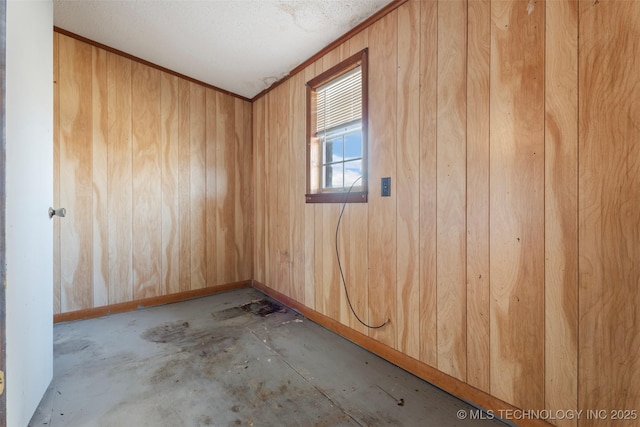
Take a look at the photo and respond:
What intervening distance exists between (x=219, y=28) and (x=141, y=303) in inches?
106

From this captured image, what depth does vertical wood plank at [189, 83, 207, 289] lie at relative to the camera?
10.4 ft

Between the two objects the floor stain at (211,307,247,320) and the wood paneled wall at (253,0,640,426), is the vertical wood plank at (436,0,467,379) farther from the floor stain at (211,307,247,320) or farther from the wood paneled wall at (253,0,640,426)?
the floor stain at (211,307,247,320)

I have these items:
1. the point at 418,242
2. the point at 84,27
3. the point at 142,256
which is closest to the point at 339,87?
the point at 418,242

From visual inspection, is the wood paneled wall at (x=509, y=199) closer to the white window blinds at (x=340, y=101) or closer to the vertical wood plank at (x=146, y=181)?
the white window blinds at (x=340, y=101)

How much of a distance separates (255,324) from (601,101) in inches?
101

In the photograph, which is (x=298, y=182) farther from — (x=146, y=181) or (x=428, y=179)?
(x=146, y=181)

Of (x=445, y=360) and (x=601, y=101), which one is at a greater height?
(x=601, y=101)

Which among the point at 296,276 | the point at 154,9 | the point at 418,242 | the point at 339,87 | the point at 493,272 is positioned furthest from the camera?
the point at 296,276

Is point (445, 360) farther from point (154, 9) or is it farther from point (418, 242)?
point (154, 9)

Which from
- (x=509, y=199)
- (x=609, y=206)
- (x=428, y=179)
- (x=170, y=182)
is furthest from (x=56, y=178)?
(x=609, y=206)

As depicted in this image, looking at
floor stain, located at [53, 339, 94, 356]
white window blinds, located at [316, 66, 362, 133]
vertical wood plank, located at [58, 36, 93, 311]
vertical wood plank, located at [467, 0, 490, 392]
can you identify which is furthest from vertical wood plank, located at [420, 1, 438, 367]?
vertical wood plank, located at [58, 36, 93, 311]

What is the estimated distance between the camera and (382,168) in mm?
1881

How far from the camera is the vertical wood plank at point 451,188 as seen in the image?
1.47 meters

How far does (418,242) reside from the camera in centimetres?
167
